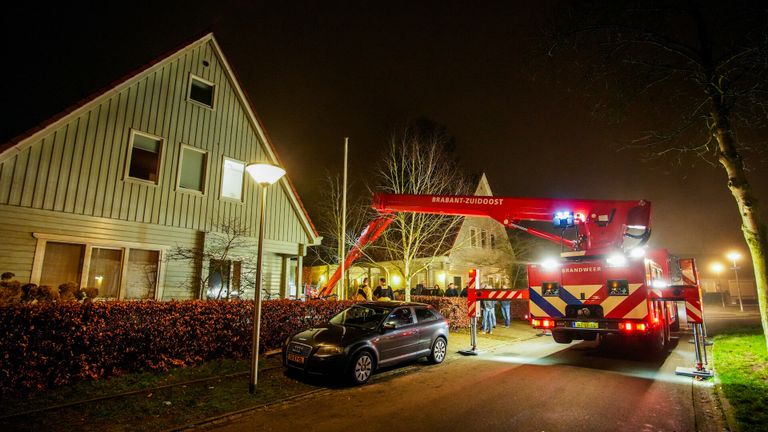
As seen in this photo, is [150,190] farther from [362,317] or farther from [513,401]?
[513,401]

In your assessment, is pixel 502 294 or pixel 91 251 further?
pixel 502 294

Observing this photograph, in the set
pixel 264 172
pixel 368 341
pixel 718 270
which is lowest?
pixel 368 341

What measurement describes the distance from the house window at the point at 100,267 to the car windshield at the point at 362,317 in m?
5.83

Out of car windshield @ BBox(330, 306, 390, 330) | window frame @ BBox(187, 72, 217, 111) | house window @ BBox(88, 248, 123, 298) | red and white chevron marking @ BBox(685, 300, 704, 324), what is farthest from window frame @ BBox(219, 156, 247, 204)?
red and white chevron marking @ BBox(685, 300, 704, 324)

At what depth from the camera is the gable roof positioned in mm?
9168

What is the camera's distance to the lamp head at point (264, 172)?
714 cm

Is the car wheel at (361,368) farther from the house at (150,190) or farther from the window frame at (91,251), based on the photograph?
the window frame at (91,251)

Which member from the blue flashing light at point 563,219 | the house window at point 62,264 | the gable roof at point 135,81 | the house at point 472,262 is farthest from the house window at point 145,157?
the house at point 472,262

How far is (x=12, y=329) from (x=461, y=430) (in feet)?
23.4

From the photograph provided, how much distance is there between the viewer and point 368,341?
8023 millimetres

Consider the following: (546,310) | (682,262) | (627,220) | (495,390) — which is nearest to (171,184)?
(495,390)

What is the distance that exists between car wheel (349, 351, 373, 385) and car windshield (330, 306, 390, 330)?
2.40 feet

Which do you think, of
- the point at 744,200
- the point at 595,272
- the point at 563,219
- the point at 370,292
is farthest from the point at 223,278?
the point at 744,200

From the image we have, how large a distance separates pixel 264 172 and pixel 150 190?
6125 mm
